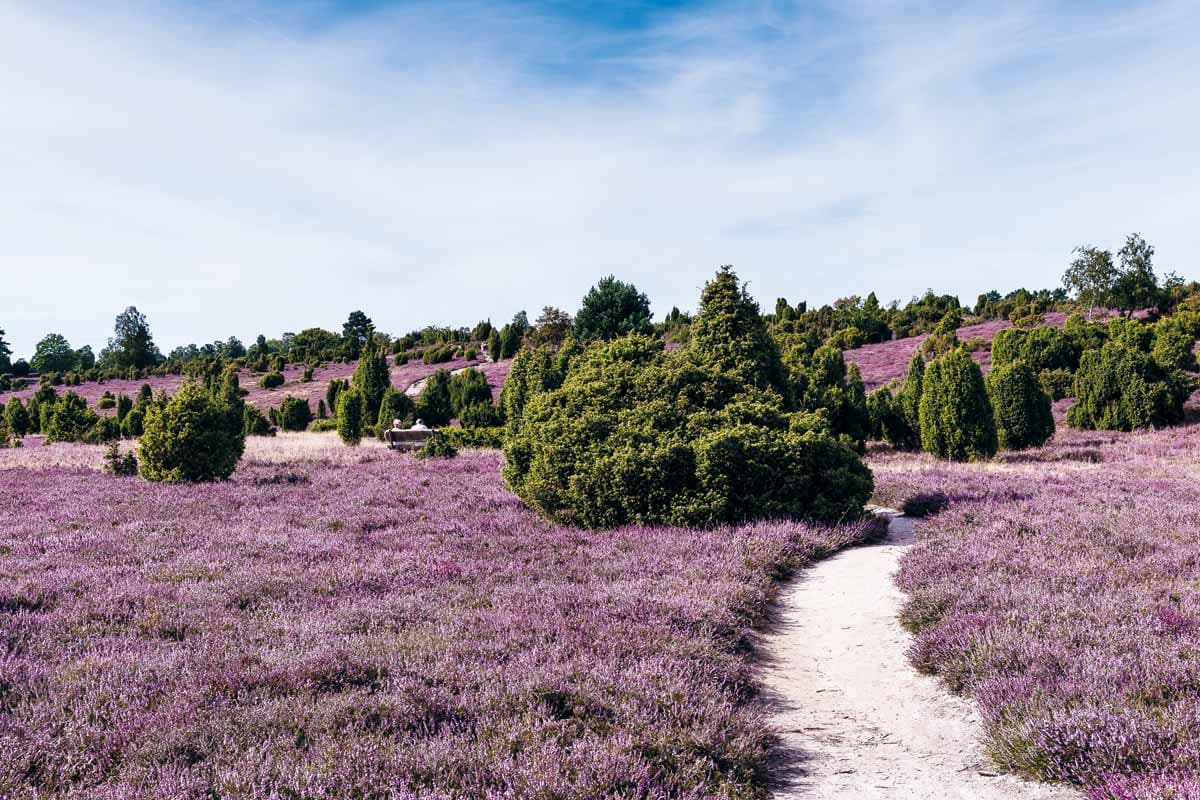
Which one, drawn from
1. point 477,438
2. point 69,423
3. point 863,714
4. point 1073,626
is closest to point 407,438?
point 477,438

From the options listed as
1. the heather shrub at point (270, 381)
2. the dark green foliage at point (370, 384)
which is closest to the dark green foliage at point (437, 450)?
the dark green foliage at point (370, 384)

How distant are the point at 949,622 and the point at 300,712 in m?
4.85

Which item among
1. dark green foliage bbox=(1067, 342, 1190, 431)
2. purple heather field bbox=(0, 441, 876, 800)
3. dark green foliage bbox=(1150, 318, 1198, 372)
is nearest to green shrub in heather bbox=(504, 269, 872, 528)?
purple heather field bbox=(0, 441, 876, 800)

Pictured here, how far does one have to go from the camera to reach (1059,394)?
105ft

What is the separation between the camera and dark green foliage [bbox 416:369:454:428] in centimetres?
3466

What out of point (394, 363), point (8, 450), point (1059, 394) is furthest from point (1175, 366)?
point (394, 363)

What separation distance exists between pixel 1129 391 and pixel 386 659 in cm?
2742

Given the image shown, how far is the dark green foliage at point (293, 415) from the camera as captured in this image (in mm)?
40375

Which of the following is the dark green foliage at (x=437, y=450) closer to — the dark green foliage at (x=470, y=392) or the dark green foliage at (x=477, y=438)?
→ the dark green foliage at (x=477, y=438)

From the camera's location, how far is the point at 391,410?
31.0 m

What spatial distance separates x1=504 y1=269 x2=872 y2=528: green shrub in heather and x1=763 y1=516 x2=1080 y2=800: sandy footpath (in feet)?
8.07

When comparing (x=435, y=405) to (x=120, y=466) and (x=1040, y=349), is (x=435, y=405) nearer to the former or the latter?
(x=120, y=466)

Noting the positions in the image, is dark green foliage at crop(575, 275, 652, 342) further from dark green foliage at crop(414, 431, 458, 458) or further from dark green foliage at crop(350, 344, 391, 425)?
dark green foliage at crop(414, 431, 458, 458)

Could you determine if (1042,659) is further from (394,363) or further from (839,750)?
(394,363)
